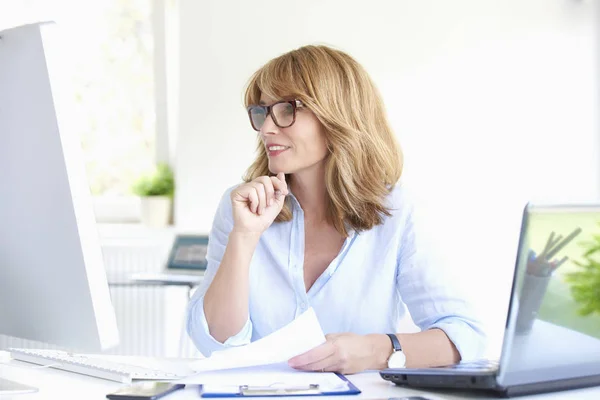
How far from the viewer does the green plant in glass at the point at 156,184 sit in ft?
14.0

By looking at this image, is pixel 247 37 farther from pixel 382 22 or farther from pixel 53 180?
pixel 53 180

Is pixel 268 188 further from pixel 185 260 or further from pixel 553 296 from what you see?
pixel 185 260

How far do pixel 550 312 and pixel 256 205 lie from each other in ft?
2.66

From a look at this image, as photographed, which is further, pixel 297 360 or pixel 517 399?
pixel 297 360

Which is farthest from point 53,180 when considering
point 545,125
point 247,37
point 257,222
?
point 545,125

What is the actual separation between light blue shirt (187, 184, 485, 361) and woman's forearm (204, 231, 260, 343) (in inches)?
1.3

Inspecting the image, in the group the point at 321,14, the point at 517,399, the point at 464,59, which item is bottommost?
the point at 517,399

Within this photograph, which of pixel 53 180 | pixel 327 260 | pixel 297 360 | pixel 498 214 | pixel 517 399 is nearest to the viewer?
pixel 53 180

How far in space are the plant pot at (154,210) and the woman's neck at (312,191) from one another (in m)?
2.38

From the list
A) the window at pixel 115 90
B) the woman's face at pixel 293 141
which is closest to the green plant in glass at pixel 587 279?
the woman's face at pixel 293 141

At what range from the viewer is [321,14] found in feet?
13.3

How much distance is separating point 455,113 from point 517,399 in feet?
9.85

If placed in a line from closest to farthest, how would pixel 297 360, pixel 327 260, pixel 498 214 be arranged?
pixel 297 360 → pixel 327 260 → pixel 498 214

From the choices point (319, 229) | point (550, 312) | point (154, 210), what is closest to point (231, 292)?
point (319, 229)
